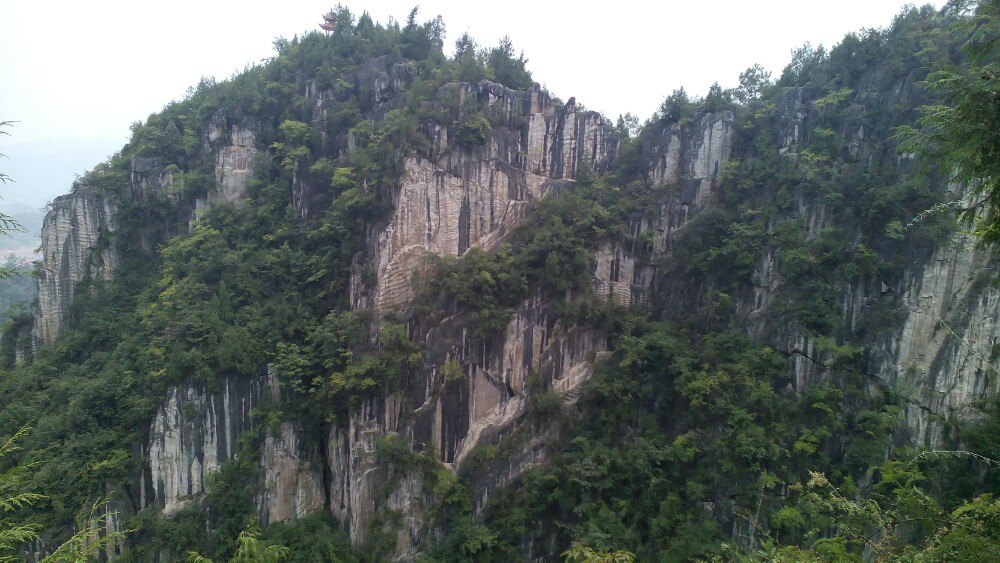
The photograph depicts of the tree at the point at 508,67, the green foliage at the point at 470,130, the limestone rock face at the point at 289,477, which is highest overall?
the tree at the point at 508,67

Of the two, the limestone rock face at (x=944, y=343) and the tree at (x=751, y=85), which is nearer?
the limestone rock face at (x=944, y=343)

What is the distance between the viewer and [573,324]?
596 inches

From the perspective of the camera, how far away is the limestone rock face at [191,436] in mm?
13797

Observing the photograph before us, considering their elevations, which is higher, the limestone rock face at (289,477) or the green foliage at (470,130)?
the green foliage at (470,130)

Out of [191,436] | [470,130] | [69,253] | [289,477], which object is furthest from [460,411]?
[69,253]

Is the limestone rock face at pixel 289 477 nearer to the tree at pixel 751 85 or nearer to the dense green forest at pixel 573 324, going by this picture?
the dense green forest at pixel 573 324

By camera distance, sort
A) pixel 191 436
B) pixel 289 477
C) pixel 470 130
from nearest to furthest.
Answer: pixel 191 436 < pixel 289 477 < pixel 470 130

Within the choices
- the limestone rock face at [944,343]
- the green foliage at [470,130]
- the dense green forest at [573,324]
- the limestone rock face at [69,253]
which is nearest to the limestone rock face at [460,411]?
the dense green forest at [573,324]

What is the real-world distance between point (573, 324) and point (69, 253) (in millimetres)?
18220

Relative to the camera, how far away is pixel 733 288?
14.4m

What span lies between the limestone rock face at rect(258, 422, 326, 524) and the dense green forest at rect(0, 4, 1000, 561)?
356 millimetres

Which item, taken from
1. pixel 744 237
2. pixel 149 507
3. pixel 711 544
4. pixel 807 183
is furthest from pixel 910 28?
pixel 149 507

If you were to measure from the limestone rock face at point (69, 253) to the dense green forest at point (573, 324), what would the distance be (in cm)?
50

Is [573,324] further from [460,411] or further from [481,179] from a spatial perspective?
[481,179]
